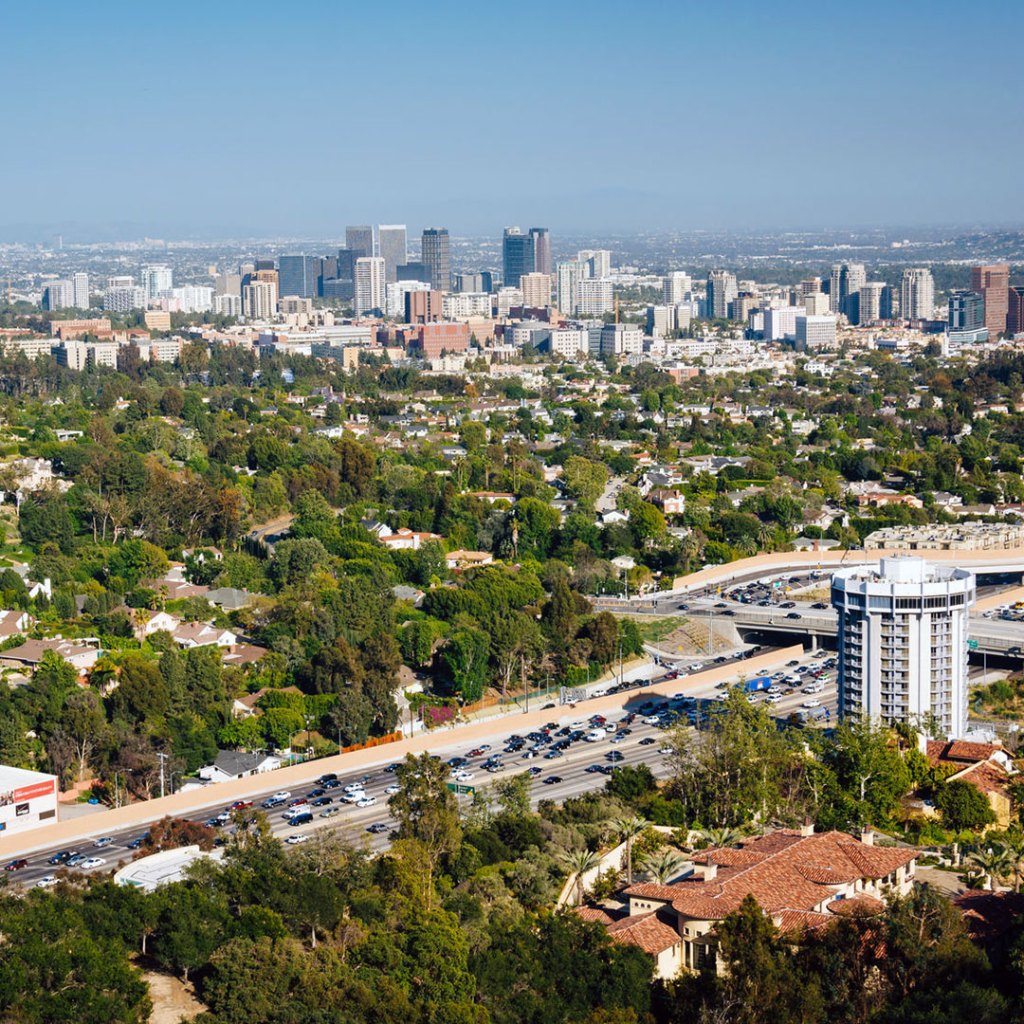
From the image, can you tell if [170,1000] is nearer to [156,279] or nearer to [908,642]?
[908,642]

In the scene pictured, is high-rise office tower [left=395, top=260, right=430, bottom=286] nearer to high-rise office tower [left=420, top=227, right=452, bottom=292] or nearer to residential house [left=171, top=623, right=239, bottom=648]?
high-rise office tower [left=420, top=227, right=452, bottom=292]

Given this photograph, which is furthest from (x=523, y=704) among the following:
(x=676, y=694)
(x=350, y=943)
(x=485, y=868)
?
(x=350, y=943)

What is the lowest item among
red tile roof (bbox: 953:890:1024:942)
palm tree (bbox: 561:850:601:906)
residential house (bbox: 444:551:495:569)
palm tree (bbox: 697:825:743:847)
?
residential house (bbox: 444:551:495:569)

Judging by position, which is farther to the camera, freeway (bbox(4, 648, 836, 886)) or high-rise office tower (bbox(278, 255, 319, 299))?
high-rise office tower (bbox(278, 255, 319, 299))

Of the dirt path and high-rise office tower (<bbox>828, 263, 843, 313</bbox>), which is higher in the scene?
high-rise office tower (<bbox>828, 263, 843, 313</bbox>)

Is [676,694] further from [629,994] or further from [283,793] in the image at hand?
[629,994]

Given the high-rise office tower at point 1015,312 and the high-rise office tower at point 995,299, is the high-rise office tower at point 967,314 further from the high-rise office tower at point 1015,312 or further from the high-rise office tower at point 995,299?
the high-rise office tower at point 1015,312

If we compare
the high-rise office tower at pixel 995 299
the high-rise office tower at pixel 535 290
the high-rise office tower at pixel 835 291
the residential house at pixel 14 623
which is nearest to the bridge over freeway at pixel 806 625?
the residential house at pixel 14 623

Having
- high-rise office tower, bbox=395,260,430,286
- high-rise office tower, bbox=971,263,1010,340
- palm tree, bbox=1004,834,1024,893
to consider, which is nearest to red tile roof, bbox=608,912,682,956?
palm tree, bbox=1004,834,1024,893
